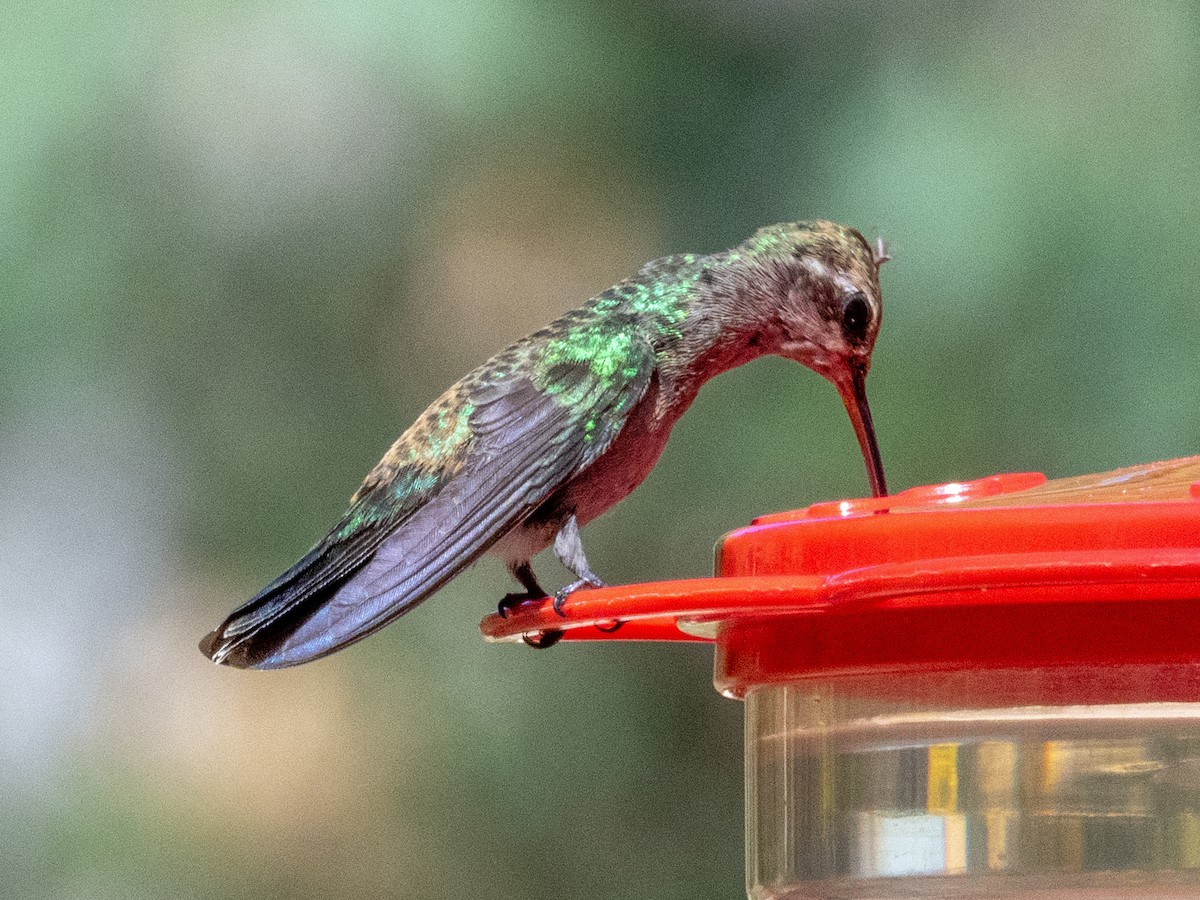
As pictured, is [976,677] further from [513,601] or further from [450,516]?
[513,601]

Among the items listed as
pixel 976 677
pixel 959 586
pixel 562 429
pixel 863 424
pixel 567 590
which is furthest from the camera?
pixel 863 424

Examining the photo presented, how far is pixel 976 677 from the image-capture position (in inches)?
71.6

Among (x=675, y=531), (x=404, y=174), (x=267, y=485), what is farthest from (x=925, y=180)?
(x=267, y=485)

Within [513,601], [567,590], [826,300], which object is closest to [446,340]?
[826,300]

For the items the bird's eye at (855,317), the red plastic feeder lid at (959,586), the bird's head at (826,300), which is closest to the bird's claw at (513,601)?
the red plastic feeder lid at (959,586)

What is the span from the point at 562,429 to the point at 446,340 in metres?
2.87

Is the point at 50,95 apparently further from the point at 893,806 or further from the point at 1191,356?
the point at 893,806

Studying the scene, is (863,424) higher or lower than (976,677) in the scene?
higher

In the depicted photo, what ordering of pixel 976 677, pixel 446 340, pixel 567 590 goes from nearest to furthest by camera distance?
pixel 976 677
pixel 567 590
pixel 446 340

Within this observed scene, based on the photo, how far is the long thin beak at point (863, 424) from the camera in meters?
2.81

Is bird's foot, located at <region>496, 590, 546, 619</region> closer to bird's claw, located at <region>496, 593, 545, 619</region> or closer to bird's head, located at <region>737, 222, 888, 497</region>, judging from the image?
bird's claw, located at <region>496, 593, 545, 619</region>

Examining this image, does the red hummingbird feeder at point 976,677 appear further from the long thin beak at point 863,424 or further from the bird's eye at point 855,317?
the bird's eye at point 855,317

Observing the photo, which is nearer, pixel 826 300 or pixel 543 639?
pixel 543 639

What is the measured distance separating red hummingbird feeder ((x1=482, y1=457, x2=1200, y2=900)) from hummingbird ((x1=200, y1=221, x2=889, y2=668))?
476 mm
